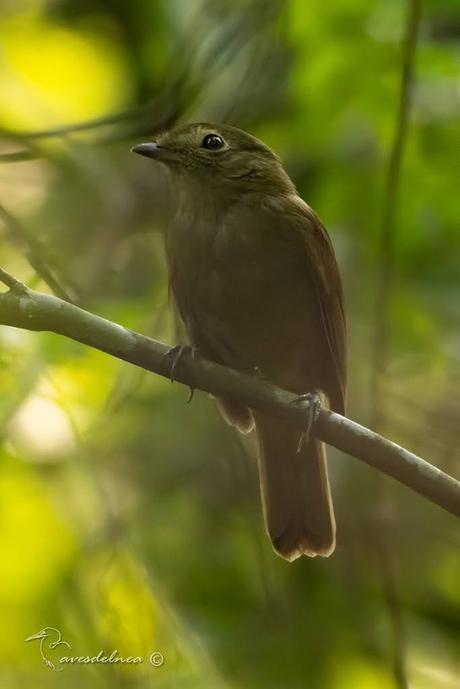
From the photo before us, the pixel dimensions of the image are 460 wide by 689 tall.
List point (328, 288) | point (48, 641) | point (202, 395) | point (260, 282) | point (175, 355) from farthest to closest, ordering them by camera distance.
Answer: point (202, 395) → point (328, 288) → point (260, 282) → point (48, 641) → point (175, 355)

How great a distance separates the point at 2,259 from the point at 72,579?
1.10 m

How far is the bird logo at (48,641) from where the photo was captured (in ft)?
11.9

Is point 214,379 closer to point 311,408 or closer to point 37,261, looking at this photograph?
point 311,408

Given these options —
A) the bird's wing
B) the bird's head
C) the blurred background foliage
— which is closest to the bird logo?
the blurred background foliage

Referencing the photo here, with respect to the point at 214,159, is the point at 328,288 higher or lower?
lower

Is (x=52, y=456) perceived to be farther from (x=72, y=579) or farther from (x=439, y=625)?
(x=439, y=625)

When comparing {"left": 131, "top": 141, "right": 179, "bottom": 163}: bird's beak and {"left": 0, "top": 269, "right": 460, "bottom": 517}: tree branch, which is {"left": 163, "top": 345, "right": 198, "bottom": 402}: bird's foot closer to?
{"left": 0, "top": 269, "right": 460, "bottom": 517}: tree branch

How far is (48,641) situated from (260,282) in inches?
48.6

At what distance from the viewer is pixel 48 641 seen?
12.2 ft

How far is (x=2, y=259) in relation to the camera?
14.9 ft

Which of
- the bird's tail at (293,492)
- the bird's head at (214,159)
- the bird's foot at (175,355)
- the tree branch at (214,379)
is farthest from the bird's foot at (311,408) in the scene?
the bird's head at (214,159)

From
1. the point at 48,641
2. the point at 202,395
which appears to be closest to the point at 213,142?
the point at 202,395

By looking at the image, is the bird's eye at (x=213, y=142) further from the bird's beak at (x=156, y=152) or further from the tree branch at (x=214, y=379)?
the tree branch at (x=214, y=379)

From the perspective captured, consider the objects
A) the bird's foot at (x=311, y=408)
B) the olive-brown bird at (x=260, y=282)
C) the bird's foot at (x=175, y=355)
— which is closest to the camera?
the bird's foot at (x=175, y=355)
